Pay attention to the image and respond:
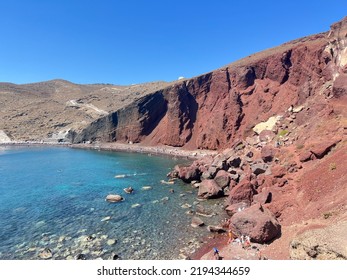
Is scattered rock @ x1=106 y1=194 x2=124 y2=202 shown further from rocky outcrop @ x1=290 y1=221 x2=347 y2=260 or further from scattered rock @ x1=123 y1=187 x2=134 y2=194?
rocky outcrop @ x1=290 y1=221 x2=347 y2=260

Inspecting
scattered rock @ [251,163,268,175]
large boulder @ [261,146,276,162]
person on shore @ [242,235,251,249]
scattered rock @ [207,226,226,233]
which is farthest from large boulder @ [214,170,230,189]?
person on shore @ [242,235,251,249]

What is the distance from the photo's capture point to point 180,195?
41.8 meters

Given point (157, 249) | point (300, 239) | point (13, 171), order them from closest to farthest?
point (300, 239) < point (157, 249) < point (13, 171)

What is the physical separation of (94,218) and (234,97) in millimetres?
67581

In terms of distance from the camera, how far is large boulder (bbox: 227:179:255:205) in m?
34.2

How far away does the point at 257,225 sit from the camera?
76.9ft

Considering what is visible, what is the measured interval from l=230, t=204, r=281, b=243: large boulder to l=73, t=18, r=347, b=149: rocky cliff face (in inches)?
998

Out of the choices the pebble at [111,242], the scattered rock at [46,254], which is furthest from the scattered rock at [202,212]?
the scattered rock at [46,254]

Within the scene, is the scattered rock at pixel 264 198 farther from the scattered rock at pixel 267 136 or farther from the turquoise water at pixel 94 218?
the scattered rock at pixel 267 136

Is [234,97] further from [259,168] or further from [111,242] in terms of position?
[111,242]

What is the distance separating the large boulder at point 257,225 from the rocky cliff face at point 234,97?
25353 mm

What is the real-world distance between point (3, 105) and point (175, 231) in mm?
210352
